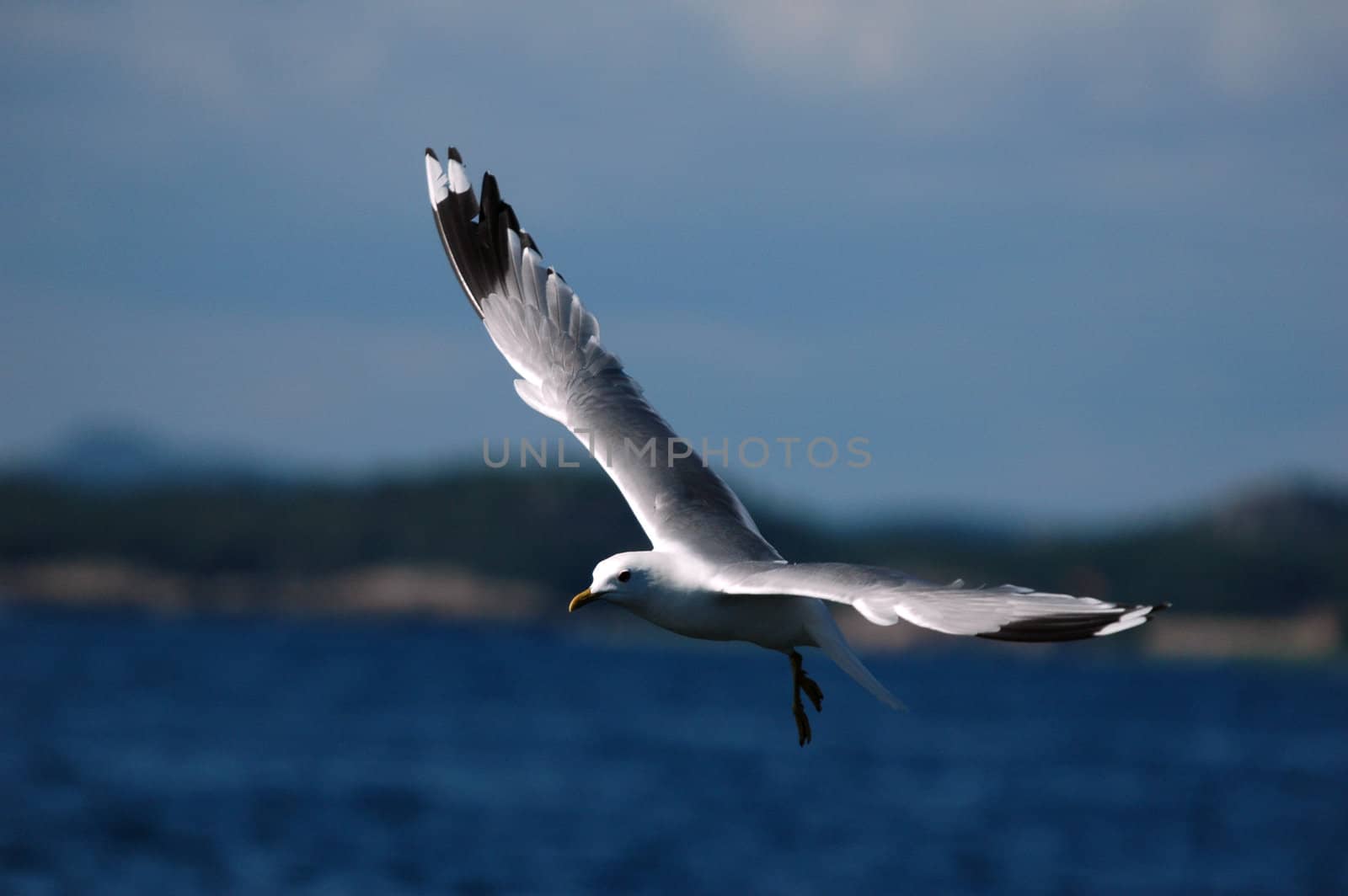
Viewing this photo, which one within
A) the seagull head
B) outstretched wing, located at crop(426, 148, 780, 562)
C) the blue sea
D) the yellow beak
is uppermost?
outstretched wing, located at crop(426, 148, 780, 562)

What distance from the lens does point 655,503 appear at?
10.4 meters

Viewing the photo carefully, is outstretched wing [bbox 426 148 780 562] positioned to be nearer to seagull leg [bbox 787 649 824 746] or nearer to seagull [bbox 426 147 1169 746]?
seagull [bbox 426 147 1169 746]

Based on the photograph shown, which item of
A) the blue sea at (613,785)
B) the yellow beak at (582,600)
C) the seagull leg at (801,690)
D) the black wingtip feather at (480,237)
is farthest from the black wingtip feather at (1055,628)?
the blue sea at (613,785)

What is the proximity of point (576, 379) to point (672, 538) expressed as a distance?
2306mm

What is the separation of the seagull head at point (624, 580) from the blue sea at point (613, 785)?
3547 cm

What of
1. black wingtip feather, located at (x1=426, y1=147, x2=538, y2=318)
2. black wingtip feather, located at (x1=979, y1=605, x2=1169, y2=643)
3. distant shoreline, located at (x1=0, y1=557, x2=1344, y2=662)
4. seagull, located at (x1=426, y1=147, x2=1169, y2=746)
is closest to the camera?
black wingtip feather, located at (x1=979, y1=605, x2=1169, y2=643)

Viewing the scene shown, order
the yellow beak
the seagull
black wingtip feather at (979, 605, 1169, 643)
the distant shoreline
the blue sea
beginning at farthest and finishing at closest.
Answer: the distant shoreline → the blue sea → the yellow beak → the seagull → black wingtip feather at (979, 605, 1169, 643)

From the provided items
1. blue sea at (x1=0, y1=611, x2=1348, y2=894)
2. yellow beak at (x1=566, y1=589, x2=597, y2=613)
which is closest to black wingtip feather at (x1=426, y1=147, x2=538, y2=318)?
yellow beak at (x1=566, y1=589, x2=597, y2=613)

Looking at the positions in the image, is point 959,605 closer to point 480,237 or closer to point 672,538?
point 672,538

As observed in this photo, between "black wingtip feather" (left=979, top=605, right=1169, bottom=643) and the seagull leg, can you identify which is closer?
"black wingtip feather" (left=979, top=605, right=1169, bottom=643)

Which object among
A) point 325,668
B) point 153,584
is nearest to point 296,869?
point 325,668

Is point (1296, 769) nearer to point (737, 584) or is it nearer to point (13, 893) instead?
point (13, 893)

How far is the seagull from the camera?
25.0ft

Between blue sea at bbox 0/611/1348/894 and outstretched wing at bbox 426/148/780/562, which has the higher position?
outstretched wing at bbox 426/148/780/562
